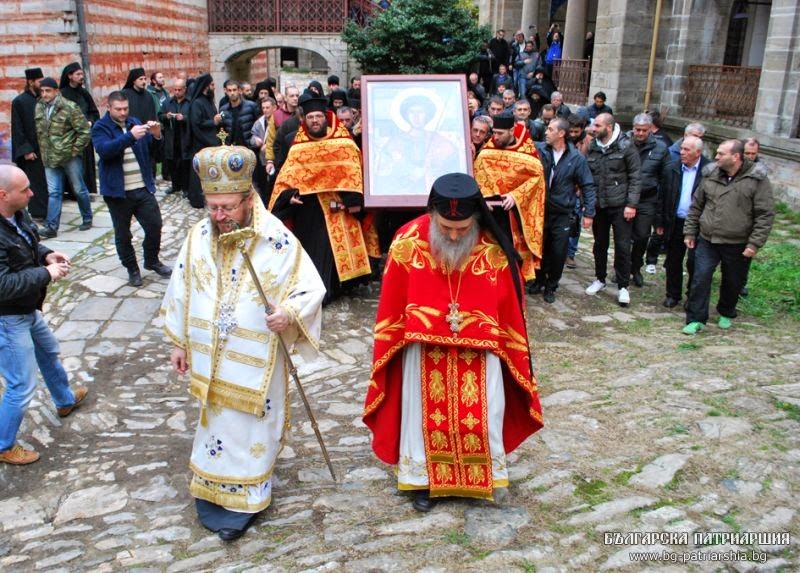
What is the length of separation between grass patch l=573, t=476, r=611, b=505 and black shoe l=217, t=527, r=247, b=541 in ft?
6.24

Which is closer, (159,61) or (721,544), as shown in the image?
(721,544)

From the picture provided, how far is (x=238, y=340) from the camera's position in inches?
152

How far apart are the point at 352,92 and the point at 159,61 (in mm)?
5537

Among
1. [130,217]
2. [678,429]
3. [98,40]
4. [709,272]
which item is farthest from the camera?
[98,40]

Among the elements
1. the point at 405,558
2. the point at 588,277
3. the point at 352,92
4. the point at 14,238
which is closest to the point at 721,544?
the point at 405,558

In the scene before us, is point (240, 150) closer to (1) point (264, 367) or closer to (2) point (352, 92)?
(1) point (264, 367)

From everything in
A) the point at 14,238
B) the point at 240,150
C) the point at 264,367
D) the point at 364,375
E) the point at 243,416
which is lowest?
the point at 364,375

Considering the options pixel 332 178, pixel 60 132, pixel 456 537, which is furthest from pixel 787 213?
pixel 60 132

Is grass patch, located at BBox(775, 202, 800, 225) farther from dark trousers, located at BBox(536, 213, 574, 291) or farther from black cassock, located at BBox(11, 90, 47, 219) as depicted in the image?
black cassock, located at BBox(11, 90, 47, 219)

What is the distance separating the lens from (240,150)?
377 centimetres

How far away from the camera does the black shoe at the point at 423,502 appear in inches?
161

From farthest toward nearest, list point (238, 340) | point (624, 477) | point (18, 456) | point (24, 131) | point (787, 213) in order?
point (787, 213), point (24, 131), point (18, 456), point (624, 477), point (238, 340)

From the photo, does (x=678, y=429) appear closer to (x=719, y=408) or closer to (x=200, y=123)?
(x=719, y=408)

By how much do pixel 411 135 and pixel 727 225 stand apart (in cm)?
303
